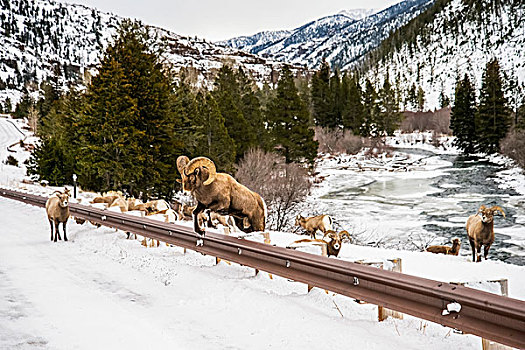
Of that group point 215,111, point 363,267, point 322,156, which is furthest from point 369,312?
point 322,156

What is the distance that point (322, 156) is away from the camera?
52312mm

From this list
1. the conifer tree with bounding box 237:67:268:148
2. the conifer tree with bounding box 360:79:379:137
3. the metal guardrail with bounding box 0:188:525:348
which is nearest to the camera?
the metal guardrail with bounding box 0:188:525:348

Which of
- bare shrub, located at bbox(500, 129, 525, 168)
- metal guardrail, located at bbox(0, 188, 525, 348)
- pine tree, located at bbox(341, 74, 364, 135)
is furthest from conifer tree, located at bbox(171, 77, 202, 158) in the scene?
pine tree, located at bbox(341, 74, 364, 135)

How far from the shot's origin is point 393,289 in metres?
3.34

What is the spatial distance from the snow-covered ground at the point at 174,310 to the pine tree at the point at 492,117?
154ft

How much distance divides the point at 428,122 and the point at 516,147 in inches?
2231

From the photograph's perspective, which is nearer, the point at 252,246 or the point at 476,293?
the point at 476,293

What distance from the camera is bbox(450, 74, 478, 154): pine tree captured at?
5359 centimetres

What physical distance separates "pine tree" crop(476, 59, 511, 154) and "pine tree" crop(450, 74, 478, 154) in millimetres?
3125

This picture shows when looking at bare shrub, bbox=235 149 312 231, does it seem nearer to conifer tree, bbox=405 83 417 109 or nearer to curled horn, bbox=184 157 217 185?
curled horn, bbox=184 157 217 185

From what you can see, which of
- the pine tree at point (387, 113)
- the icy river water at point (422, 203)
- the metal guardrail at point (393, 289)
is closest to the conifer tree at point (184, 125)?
the icy river water at point (422, 203)

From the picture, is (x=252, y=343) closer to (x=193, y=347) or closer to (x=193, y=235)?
(x=193, y=347)

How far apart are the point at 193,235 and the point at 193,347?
103 inches

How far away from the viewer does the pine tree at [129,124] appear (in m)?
18.0
